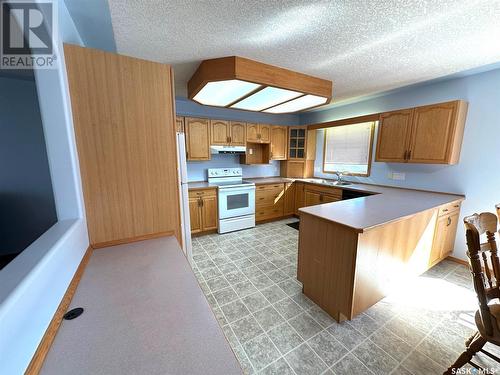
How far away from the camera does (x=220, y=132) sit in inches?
149

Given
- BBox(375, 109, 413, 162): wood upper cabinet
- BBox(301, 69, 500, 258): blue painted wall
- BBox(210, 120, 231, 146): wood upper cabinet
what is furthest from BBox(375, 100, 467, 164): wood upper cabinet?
BBox(210, 120, 231, 146): wood upper cabinet

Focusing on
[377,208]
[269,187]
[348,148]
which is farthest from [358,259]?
[348,148]

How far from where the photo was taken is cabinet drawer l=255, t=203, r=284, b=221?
4.11 metres

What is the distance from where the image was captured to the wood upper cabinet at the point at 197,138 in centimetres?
348

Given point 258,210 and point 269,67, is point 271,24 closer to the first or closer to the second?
point 269,67

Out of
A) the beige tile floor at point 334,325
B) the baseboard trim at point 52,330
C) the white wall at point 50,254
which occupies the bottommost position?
the beige tile floor at point 334,325

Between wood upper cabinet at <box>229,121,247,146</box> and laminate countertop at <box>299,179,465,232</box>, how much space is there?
7.76 ft

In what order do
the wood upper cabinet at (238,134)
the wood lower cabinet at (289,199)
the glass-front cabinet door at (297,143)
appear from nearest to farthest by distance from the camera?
the wood upper cabinet at (238,134) → the wood lower cabinet at (289,199) → the glass-front cabinet door at (297,143)

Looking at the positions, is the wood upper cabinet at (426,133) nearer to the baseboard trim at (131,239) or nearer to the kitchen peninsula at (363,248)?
the kitchen peninsula at (363,248)

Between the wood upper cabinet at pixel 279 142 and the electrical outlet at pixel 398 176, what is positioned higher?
the wood upper cabinet at pixel 279 142

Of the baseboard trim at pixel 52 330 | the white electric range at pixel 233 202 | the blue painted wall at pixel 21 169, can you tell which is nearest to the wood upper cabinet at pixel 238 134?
the white electric range at pixel 233 202

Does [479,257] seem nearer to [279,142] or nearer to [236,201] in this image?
[236,201]

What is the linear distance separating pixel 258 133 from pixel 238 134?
48 centimetres

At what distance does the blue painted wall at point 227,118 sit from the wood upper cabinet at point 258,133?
310 mm
